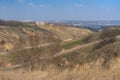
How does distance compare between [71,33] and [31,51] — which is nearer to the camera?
[31,51]

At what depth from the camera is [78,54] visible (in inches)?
788

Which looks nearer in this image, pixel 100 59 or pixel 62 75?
pixel 62 75

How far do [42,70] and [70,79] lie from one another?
3497 mm

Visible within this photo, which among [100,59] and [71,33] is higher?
[100,59]

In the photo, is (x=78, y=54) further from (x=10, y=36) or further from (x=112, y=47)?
(x=10, y=36)

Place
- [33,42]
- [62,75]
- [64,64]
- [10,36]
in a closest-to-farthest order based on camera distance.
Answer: [62,75] → [64,64] → [33,42] → [10,36]

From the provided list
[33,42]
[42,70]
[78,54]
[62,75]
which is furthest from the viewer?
[33,42]

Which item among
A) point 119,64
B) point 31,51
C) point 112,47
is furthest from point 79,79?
point 31,51

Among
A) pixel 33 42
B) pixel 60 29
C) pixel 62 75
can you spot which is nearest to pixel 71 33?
pixel 60 29

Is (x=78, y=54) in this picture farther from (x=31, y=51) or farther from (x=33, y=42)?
(x=33, y=42)

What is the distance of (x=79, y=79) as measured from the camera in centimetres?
1361

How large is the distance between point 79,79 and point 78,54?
6.45 m

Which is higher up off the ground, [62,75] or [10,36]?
[62,75]

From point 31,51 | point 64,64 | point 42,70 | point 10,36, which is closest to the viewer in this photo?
point 42,70
